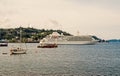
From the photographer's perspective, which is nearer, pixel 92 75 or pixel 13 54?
pixel 92 75

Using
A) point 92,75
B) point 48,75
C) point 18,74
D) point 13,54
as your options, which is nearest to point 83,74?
point 92,75

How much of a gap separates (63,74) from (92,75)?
526 centimetres

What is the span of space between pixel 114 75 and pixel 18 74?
1725 centimetres

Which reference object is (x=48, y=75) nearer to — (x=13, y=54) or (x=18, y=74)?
(x=18, y=74)

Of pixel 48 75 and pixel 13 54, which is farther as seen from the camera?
pixel 13 54

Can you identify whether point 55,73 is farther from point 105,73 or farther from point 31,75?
point 105,73

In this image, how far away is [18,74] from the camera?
6153 centimetres

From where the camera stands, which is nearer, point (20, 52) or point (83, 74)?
point (83, 74)

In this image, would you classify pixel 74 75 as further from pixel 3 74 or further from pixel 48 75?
pixel 3 74

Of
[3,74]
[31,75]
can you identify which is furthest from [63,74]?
[3,74]

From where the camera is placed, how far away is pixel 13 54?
405 feet

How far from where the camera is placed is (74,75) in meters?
60.5

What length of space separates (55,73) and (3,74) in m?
9.48

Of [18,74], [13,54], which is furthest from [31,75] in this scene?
[13,54]
